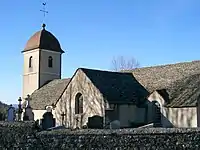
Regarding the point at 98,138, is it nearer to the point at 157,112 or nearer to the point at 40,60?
the point at 157,112

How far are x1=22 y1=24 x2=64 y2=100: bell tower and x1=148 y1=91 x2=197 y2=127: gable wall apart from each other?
2047cm

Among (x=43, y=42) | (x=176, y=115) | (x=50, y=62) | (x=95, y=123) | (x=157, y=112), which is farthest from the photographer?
(x=50, y=62)

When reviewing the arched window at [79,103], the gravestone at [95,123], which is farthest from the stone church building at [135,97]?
the gravestone at [95,123]

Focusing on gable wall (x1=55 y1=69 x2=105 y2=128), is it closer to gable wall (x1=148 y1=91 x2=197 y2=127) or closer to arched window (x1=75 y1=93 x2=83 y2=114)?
arched window (x1=75 y1=93 x2=83 y2=114)

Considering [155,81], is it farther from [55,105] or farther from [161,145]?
[161,145]

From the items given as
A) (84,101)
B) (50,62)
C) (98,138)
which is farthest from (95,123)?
(50,62)

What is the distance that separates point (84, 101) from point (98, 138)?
17789 mm

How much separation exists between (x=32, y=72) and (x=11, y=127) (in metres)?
32.3

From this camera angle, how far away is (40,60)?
45250 mm

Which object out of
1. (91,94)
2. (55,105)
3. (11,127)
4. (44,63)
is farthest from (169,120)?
(44,63)

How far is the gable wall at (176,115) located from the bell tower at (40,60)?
20.5m

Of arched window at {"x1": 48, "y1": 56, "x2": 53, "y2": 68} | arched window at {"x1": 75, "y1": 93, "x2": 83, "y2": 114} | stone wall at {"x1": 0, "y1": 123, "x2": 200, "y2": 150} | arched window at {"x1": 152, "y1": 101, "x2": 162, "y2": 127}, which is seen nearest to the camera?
stone wall at {"x1": 0, "y1": 123, "x2": 200, "y2": 150}

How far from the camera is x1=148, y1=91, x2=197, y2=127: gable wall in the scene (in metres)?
25.4

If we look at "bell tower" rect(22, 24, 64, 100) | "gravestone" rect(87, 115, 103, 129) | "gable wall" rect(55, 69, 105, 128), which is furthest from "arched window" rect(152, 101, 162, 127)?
"bell tower" rect(22, 24, 64, 100)
